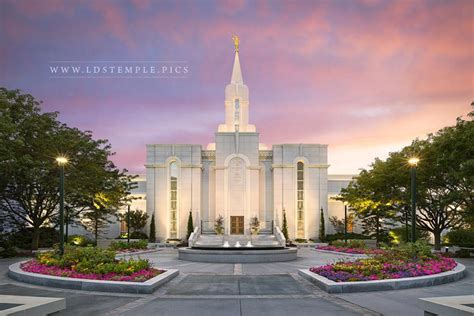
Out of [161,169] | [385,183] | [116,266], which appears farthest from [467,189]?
[161,169]

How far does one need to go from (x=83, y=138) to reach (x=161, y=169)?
16.4 m

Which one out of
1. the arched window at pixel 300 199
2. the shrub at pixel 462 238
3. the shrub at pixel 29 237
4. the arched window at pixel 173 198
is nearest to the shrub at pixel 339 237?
the arched window at pixel 300 199

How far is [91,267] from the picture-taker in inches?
683

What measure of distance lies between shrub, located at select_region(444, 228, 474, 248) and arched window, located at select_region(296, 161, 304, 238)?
15.5m

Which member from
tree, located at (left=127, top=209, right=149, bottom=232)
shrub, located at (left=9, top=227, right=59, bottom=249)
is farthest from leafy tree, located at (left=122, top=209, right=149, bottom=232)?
Result: shrub, located at (left=9, top=227, right=59, bottom=249)

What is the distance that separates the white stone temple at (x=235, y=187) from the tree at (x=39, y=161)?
15835mm

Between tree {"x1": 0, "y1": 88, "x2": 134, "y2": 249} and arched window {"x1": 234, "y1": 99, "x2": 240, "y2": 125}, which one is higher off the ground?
arched window {"x1": 234, "y1": 99, "x2": 240, "y2": 125}

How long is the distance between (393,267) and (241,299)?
6.84 m

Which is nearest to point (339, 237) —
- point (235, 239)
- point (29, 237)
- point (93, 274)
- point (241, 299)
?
point (235, 239)

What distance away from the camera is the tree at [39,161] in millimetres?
28684

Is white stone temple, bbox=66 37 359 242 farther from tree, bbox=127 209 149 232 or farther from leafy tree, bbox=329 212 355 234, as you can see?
tree, bbox=127 209 149 232

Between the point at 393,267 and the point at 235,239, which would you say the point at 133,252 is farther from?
the point at 393,267

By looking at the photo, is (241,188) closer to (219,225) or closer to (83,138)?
(219,225)

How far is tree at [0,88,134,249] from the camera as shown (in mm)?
28684
